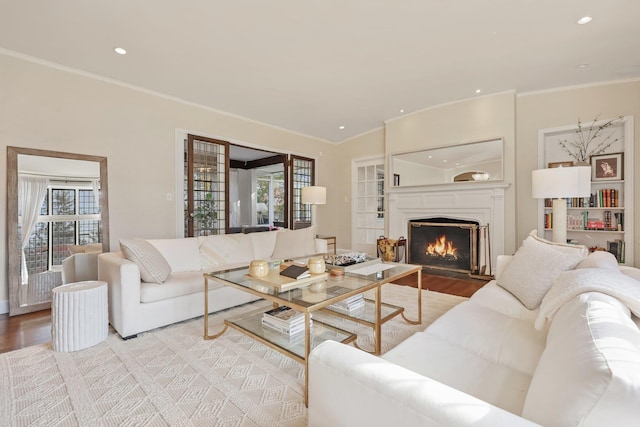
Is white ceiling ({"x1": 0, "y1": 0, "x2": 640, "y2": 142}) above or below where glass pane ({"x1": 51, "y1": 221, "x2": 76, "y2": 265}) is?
above

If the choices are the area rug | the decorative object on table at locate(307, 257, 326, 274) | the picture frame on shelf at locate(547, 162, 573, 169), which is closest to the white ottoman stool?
the area rug

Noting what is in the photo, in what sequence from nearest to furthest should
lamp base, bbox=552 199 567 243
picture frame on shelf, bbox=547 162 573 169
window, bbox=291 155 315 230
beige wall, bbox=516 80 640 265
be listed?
lamp base, bbox=552 199 567 243 → beige wall, bbox=516 80 640 265 → picture frame on shelf, bbox=547 162 573 169 → window, bbox=291 155 315 230

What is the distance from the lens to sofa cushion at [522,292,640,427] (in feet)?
1.84

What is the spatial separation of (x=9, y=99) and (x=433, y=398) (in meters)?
4.26

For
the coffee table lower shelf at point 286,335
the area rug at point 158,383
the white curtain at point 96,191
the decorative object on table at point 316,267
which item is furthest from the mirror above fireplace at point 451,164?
the white curtain at point 96,191

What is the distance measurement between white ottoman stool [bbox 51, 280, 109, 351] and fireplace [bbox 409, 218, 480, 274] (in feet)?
14.5

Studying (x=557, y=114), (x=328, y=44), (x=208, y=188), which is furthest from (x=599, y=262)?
(x=208, y=188)

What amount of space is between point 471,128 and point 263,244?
3481 mm

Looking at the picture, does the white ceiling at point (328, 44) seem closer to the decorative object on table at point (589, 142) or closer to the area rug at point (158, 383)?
the decorative object on table at point (589, 142)

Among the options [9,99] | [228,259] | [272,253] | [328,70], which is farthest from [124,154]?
[328,70]

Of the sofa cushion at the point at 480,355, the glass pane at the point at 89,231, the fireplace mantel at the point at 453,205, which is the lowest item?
the sofa cushion at the point at 480,355

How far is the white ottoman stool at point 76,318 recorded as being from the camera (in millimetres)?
2109

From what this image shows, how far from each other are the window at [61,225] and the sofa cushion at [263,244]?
1.74m

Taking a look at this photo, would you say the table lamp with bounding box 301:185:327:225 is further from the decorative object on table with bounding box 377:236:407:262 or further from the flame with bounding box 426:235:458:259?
the flame with bounding box 426:235:458:259
